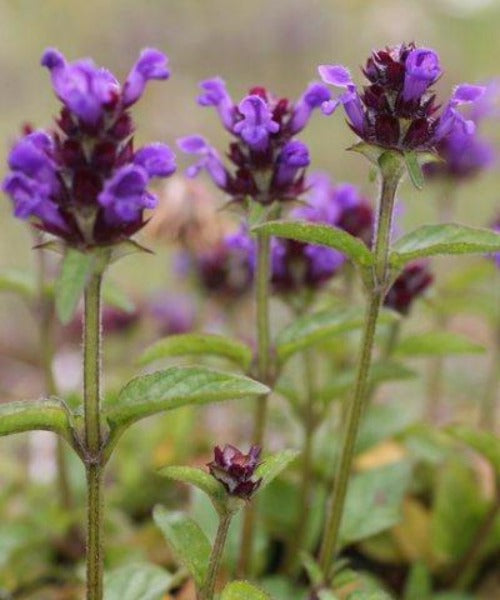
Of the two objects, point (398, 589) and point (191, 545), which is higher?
Result: point (191, 545)

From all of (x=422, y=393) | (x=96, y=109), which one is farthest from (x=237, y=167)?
(x=422, y=393)

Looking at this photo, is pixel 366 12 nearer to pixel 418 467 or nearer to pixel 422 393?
pixel 422 393

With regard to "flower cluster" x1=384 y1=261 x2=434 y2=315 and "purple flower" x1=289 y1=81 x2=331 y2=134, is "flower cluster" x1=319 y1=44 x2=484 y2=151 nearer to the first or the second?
"purple flower" x1=289 y1=81 x2=331 y2=134

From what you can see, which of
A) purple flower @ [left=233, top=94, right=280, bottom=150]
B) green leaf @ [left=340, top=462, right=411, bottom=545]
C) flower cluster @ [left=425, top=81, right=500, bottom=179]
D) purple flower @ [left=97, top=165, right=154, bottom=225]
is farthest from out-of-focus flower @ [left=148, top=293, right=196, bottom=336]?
purple flower @ [left=97, top=165, right=154, bottom=225]

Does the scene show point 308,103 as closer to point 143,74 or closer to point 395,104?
point 395,104

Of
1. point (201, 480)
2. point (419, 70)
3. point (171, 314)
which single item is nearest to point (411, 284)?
point (419, 70)

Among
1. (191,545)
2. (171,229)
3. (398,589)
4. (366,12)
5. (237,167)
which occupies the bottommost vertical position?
(398,589)

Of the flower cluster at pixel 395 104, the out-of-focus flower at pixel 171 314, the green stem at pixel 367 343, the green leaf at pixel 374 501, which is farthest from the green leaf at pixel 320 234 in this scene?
the out-of-focus flower at pixel 171 314
